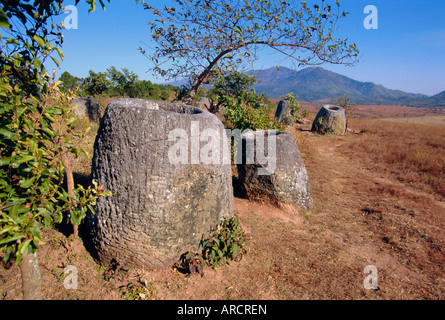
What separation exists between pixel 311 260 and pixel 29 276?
302 cm

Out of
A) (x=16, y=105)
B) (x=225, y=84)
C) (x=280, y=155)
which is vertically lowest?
(x=280, y=155)

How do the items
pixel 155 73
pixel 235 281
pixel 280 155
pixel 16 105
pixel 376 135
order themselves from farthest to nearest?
1. pixel 376 135
2. pixel 155 73
3. pixel 280 155
4. pixel 235 281
5. pixel 16 105

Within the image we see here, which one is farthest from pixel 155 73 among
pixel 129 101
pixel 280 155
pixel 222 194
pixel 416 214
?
pixel 416 214

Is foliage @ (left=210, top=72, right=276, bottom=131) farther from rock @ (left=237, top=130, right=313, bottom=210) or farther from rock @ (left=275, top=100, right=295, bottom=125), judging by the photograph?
rock @ (left=275, top=100, right=295, bottom=125)

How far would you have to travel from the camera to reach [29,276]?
1888 mm

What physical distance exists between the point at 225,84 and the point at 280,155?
2905 millimetres

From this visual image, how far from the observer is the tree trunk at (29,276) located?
6.12 ft

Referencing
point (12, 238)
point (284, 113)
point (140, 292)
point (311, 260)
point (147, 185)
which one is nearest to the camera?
point (12, 238)

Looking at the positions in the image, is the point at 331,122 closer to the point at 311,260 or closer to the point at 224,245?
the point at 311,260

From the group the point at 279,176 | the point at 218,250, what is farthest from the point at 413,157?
the point at 218,250

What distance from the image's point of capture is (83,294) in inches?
104

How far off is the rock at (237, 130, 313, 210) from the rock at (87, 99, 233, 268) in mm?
1887


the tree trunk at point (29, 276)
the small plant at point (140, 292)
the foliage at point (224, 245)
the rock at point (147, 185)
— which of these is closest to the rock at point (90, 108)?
the rock at point (147, 185)
